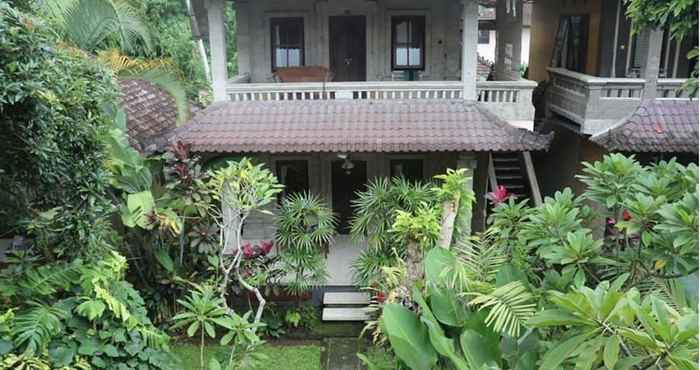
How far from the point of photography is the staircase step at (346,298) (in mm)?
8820

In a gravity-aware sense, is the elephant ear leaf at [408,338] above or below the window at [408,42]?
below

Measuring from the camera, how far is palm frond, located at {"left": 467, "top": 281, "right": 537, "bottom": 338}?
413 cm

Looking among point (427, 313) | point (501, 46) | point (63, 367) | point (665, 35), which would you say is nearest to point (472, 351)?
point (427, 313)

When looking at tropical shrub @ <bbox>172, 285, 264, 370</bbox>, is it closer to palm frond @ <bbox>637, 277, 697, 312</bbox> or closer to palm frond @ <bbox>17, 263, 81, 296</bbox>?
palm frond @ <bbox>17, 263, 81, 296</bbox>

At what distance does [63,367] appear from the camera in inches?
206

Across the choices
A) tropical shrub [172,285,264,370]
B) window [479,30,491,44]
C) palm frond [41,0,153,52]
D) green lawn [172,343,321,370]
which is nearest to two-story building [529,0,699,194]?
green lawn [172,343,321,370]

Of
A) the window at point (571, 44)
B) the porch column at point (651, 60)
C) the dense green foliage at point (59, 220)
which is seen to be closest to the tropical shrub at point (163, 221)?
the dense green foliage at point (59, 220)

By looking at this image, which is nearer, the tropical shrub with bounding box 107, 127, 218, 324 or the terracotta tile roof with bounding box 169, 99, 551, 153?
the tropical shrub with bounding box 107, 127, 218, 324

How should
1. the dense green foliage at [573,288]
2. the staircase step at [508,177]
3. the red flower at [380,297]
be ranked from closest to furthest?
the dense green foliage at [573,288] → the red flower at [380,297] → the staircase step at [508,177]

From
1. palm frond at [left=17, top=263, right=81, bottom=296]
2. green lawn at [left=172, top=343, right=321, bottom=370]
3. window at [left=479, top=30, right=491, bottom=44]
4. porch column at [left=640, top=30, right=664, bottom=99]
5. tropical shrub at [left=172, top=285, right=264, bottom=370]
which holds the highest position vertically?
window at [left=479, top=30, right=491, bottom=44]

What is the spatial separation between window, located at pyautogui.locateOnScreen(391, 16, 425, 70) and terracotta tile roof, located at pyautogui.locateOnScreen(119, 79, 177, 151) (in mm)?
4839

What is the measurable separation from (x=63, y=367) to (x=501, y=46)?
10.4 m

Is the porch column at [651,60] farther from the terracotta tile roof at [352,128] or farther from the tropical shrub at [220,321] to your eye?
the tropical shrub at [220,321]

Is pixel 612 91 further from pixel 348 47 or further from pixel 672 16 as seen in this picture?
pixel 348 47
